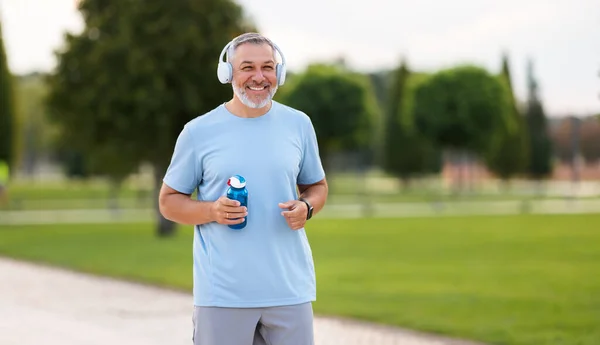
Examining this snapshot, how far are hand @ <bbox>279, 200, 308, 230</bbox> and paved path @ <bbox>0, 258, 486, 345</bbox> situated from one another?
5497 millimetres

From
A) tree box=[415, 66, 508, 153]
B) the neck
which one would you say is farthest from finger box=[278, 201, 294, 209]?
tree box=[415, 66, 508, 153]

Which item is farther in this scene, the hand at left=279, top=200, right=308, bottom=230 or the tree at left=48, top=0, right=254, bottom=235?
the tree at left=48, top=0, right=254, bottom=235

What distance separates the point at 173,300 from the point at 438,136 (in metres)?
47.6

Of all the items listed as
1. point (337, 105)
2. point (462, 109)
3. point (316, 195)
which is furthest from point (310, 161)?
point (337, 105)

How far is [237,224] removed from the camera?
407 cm

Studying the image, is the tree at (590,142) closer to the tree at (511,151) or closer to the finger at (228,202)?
the tree at (511,151)

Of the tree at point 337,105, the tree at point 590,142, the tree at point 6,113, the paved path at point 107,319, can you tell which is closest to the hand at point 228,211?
the paved path at point 107,319

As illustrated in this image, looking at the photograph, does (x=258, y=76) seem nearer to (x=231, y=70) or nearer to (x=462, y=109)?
(x=231, y=70)

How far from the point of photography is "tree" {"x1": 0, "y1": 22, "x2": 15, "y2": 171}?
135 ft

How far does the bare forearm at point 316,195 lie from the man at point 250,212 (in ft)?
0.22

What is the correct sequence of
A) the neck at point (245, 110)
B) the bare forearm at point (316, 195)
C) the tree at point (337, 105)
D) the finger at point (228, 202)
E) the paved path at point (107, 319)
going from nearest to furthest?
the finger at point (228, 202) → the neck at point (245, 110) → the bare forearm at point (316, 195) → the paved path at point (107, 319) → the tree at point (337, 105)

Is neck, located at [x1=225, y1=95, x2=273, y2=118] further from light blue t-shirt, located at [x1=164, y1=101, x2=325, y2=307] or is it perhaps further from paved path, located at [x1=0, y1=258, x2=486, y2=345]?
paved path, located at [x1=0, y1=258, x2=486, y2=345]

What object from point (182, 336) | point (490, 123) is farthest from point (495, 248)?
point (490, 123)

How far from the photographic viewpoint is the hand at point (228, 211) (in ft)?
13.1
